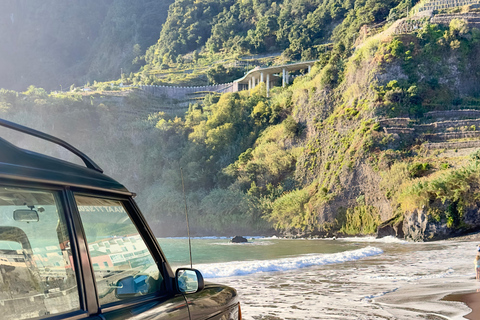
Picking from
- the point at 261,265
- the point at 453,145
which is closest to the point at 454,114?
the point at 453,145

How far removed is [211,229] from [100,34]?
120277 mm

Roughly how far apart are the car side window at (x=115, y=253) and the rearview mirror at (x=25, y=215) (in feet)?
0.70

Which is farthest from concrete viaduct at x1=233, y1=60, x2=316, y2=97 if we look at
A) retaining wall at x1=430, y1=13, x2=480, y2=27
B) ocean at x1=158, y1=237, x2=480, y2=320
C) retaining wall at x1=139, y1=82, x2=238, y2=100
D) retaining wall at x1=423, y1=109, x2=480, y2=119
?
ocean at x1=158, y1=237, x2=480, y2=320

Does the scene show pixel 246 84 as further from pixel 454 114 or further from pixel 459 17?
pixel 454 114

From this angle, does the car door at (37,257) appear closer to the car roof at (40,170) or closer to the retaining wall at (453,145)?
the car roof at (40,170)

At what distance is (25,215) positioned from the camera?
1854mm

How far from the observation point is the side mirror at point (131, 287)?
2.28 m

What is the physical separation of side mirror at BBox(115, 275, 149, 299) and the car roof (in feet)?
1.57

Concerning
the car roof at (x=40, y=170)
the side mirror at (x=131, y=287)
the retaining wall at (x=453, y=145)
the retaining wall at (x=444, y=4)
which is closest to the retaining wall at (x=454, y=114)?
the retaining wall at (x=453, y=145)

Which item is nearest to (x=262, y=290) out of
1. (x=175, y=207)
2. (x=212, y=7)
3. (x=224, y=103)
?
(x=175, y=207)

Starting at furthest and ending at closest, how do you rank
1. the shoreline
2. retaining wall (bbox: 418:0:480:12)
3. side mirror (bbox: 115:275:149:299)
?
retaining wall (bbox: 418:0:480:12) → the shoreline → side mirror (bbox: 115:275:149:299)

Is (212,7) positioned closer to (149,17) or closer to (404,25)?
(149,17)

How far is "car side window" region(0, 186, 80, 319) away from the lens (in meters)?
1.75

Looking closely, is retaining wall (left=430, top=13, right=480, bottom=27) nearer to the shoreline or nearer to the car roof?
the shoreline
